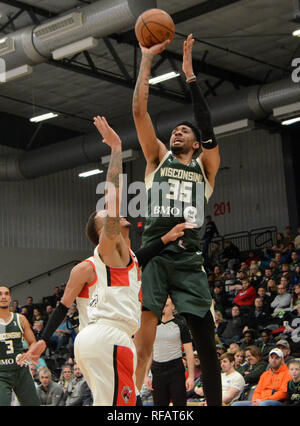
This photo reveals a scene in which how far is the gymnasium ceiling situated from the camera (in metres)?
17.5

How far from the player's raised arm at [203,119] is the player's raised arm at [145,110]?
23cm

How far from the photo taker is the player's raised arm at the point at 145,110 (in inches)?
222

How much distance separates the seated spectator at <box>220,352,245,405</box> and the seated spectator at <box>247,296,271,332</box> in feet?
13.1

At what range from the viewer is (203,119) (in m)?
5.80

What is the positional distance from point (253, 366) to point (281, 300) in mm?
4084

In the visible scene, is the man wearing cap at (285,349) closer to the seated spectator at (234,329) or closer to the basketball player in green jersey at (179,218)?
the seated spectator at (234,329)

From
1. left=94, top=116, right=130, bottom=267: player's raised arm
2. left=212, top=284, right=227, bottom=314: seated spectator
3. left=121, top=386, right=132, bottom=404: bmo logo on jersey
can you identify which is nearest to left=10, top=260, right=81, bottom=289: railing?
left=212, top=284, right=227, bottom=314: seated spectator

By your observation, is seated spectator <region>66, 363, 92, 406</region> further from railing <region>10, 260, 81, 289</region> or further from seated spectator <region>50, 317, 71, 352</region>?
railing <region>10, 260, 81, 289</region>

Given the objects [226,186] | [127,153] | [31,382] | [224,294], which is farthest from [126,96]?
[31,382]

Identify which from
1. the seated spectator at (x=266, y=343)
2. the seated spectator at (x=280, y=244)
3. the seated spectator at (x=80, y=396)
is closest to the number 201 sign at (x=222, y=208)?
the seated spectator at (x=280, y=244)

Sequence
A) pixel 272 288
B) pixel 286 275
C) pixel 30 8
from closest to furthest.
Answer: pixel 30 8, pixel 286 275, pixel 272 288

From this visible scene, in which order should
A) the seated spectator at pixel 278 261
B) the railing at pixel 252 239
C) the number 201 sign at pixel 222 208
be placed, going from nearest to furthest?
1. the seated spectator at pixel 278 261
2. the railing at pixel 252 239
3. the number 201 sign at pixel 222 208

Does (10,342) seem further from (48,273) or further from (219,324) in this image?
(48,273)

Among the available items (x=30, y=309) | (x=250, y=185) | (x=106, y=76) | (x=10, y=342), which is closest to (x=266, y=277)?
(x=106, y=76)
